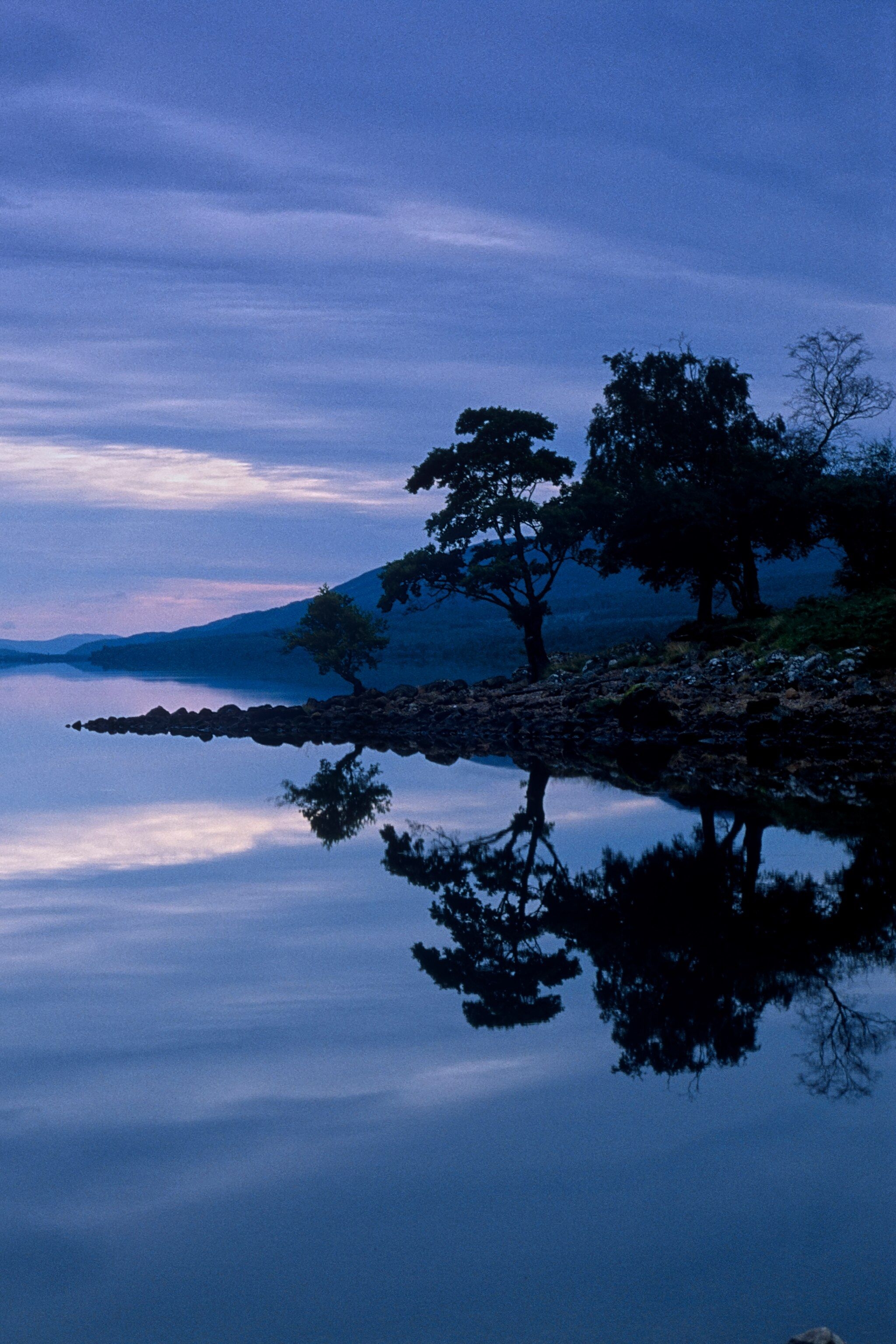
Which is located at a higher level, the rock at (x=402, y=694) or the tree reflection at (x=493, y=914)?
the rock at (x=402, y=694)

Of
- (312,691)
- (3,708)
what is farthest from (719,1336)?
(312,691)

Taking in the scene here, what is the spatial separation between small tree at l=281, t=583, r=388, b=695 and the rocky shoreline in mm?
3162

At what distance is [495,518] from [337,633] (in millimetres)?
10467

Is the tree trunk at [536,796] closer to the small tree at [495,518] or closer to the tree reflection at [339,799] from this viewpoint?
the tree reflection at [339,799]

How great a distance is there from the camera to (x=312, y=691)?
99812 mm

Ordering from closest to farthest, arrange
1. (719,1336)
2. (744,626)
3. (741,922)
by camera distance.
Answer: (719,1336)
(741,922)
(744,626)

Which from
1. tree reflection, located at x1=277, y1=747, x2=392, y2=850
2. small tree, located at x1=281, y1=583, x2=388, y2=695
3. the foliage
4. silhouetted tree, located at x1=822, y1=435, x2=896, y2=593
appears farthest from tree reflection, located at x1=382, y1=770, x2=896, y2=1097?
small tree, located at x1=281, y1=583, x2=388, y2=695

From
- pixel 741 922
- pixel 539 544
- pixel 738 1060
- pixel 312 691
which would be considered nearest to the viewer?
pixel 738 1060

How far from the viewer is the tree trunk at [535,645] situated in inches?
2014

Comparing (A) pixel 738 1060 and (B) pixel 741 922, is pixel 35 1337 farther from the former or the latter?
(B) pixel 741 922

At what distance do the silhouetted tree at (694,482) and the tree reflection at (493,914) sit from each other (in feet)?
98.1

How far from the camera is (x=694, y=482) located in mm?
51031

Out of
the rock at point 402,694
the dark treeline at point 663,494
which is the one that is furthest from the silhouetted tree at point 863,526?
the rock at point 402,694

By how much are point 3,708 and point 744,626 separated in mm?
50194
